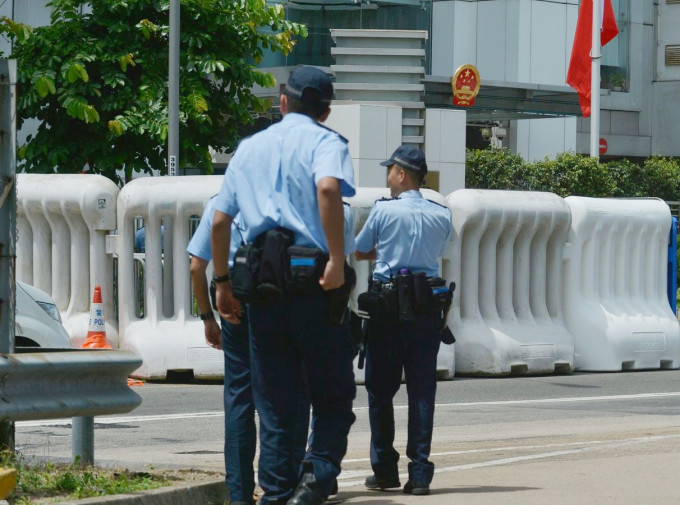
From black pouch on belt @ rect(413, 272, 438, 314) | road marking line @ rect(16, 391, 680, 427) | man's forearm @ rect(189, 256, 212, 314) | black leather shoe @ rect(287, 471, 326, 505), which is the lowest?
road marking line @ rect(16, 391, 680, 427)

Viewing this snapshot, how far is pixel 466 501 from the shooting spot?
6.68 metres

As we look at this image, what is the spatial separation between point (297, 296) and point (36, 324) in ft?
19.3

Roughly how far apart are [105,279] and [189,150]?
831 centimetres

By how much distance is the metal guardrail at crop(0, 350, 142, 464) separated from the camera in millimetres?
5629

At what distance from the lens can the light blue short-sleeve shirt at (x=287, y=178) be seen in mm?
5477

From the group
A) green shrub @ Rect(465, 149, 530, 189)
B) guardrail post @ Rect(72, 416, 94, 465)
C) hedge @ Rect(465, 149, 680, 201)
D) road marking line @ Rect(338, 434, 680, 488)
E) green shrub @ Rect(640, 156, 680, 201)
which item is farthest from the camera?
green shrub @ Rect(640, 156, 680, 201)

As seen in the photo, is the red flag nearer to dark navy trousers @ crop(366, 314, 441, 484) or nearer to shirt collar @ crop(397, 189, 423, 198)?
shirt collar @ crop(397, 189, 423, 198)

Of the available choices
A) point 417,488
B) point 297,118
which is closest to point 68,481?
point 297,118

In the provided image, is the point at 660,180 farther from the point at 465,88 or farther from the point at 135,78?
the point at 135,78

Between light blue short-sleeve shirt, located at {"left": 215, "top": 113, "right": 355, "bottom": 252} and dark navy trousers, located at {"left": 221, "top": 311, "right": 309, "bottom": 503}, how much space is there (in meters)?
0.55

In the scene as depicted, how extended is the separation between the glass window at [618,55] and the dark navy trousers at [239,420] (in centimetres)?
4353

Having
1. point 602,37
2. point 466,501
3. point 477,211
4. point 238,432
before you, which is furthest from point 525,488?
point 602,37

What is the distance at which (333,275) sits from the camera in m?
5.39

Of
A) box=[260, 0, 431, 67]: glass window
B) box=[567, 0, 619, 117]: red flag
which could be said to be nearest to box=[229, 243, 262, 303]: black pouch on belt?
box=[567, 0, 619, 117]: red flag
